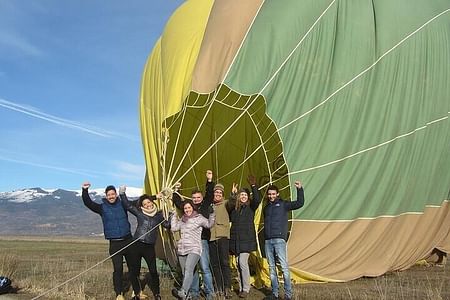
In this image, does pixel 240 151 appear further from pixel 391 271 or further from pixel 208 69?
pixel 391 271

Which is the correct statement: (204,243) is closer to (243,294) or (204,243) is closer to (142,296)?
(243,294)

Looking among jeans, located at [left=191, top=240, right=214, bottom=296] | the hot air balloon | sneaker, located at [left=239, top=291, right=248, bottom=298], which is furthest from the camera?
the hot air balloon

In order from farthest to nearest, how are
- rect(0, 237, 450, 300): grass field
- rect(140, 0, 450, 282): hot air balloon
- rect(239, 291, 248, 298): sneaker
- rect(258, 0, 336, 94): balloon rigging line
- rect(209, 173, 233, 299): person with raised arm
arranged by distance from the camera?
1. rect(140, 0, 450, 282): hot air balloon
2. rect(258, 0, 336, 94): balloon rigging line
3. rect(209, 173, 233, 299): person with raised arm
4. rect(239, 291, 248, 298): sneaker
5. rect(0, 237, 450, 300): grass field

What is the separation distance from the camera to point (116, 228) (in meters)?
7.44

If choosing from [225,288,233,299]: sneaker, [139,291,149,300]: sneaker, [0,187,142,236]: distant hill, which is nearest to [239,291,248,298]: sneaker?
[225,288,233,299]: sneaker

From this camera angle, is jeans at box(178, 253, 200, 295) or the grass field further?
the grass field

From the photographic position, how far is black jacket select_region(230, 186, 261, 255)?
25.0 ft

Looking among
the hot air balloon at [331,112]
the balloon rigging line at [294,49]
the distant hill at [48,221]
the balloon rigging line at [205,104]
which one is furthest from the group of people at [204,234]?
the distant hill at [48,221]

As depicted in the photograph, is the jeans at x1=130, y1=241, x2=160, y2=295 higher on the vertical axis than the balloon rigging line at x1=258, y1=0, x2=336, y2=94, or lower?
lower

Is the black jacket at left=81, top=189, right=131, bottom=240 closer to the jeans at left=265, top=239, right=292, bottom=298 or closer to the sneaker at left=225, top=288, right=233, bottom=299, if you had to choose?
the sneaker at left=225, top=288, right=233, bottom=299

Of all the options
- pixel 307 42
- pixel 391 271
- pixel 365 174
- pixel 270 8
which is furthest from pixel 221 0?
pixel 391 271

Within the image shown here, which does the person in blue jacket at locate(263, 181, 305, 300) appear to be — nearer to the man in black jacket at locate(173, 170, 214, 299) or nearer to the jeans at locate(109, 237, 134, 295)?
the man in black jacket at locate(173, 170, 214, 299)

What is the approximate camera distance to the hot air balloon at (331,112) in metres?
8.48

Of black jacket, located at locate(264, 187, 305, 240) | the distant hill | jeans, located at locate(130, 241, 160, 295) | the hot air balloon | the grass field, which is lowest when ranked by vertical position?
the grass field
